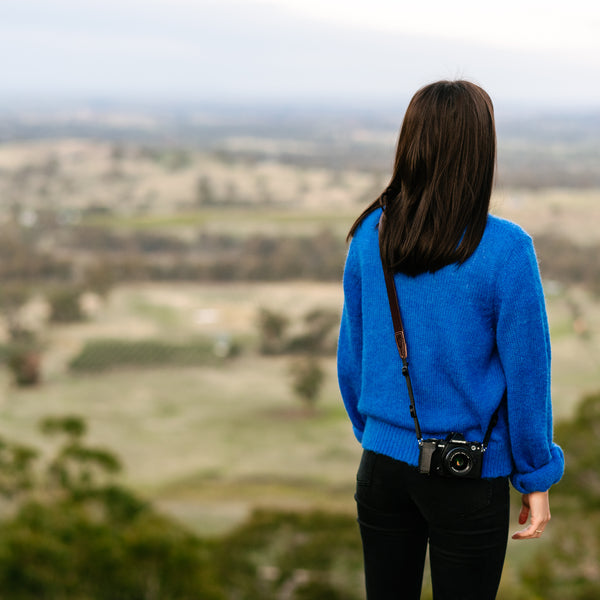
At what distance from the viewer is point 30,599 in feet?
42.9

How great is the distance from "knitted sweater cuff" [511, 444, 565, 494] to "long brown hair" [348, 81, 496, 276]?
0.51 metres

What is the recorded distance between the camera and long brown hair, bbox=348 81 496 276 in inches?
67.5

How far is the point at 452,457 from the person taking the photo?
5.61 feet

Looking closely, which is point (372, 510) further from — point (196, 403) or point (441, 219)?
point (196, 403)

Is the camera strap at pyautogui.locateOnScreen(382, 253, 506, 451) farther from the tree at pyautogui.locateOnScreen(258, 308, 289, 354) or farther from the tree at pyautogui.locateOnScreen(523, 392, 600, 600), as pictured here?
the tree at pyautogui.locateOnScreen(258, 308, 289, 354)

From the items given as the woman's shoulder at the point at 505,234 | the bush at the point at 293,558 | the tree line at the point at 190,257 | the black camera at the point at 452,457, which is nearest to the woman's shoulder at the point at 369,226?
the woman's shoulder at the point at 505,234

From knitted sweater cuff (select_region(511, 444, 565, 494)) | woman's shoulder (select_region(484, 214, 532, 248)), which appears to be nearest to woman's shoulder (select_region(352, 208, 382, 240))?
woman's shoulder (select_region(484, 214, 532, 248))

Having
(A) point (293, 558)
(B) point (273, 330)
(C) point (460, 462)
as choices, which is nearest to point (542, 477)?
(C) point (460, 462)

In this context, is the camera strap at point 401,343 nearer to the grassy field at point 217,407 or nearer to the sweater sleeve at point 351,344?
the sweater sleeve at point 351,344

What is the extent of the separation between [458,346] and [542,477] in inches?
13.6

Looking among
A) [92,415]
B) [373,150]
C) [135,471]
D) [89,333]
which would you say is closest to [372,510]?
[135,471]

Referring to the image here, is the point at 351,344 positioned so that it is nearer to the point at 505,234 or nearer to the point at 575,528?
the point at 505,234

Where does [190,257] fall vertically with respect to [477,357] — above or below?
below

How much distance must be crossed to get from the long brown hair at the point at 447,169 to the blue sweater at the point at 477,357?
0.04 metres
